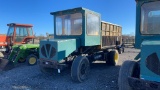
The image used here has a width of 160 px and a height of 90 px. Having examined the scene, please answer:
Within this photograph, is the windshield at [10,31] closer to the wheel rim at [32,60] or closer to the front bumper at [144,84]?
the wheel rim at [32,60]

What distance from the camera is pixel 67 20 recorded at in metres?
8.05

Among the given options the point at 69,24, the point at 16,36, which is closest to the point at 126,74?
the point at 69,24

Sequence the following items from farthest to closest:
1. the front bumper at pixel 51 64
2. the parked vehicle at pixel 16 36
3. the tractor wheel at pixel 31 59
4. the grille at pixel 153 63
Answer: the parked vehicle at pixel 16 36, the tractor wheel at pixel 31 59, the front bumper at pixel 51 64, the grille at pixel 153 63

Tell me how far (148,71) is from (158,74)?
0.21 metres

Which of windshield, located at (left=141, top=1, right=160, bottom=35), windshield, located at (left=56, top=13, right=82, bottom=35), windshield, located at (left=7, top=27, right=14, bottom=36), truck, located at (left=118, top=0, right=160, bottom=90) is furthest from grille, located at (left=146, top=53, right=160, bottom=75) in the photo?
windshield, located at (left=7, top=27, right=14, bottom=36)

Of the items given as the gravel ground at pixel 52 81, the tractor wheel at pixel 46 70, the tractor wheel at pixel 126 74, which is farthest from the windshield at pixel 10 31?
the tractor wheel at pixel 126 74

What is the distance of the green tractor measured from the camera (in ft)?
31.6

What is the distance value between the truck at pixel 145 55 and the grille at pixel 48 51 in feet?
9.71

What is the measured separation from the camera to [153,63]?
3814mm

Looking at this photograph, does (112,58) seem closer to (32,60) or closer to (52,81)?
(52,81)

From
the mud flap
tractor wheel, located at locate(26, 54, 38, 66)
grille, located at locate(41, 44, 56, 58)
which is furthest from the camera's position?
tractor wheel, located at locate(26, 54, 38, 66)

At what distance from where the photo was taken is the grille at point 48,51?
6.72 metres

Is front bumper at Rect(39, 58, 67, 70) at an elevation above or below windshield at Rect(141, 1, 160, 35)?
below

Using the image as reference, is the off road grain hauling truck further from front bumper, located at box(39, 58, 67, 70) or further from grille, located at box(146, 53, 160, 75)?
grille, located at box(146, 53, 160, 75)
